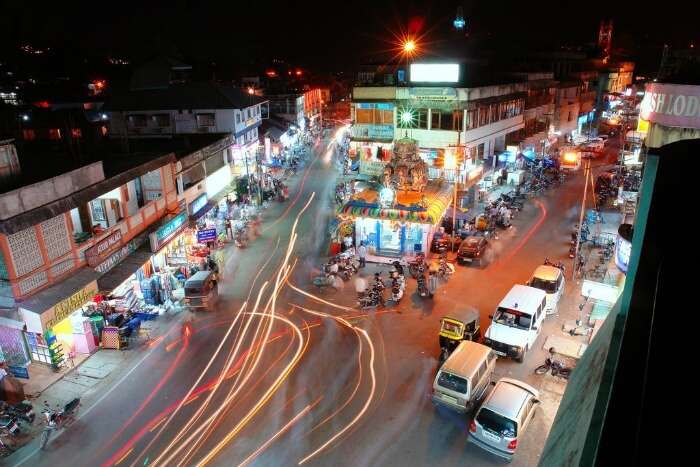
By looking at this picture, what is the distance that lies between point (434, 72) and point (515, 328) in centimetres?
2458

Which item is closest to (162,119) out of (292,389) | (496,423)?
(292,389)

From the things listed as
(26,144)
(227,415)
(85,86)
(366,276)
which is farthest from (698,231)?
(85,86)

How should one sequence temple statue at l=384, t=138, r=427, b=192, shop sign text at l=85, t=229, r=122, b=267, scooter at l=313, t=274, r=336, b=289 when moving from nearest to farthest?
shop sign text at l=85, t=229, r=122, b=267 < scooter at l=313, t=274, r=336, b=289 < temple statue at l=384, t=138, r=427, b=192

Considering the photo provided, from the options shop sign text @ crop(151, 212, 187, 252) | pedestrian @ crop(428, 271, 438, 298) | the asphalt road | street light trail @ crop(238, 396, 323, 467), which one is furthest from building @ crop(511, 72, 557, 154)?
street light trail @ crop(238, 396, 323, 467)

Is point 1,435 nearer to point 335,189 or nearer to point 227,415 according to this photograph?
point 227,415

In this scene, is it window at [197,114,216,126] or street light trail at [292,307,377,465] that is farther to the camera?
window at [197,114,216,126]

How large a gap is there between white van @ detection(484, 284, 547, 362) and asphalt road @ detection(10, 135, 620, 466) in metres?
0.62

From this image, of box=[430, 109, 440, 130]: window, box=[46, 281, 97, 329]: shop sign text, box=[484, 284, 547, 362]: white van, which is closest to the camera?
box=[46, 281, 97, 329]: shop sign text

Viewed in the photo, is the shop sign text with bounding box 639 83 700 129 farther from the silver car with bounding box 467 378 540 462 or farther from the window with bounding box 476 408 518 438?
the window with bounding box 476 408 518 438

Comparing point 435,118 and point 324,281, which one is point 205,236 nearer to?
point 324,281

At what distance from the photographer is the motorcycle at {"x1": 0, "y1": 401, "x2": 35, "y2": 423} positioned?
587 inches

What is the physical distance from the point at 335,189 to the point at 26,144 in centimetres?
2438

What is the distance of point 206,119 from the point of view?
40.1 m

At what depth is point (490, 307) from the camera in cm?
2212
